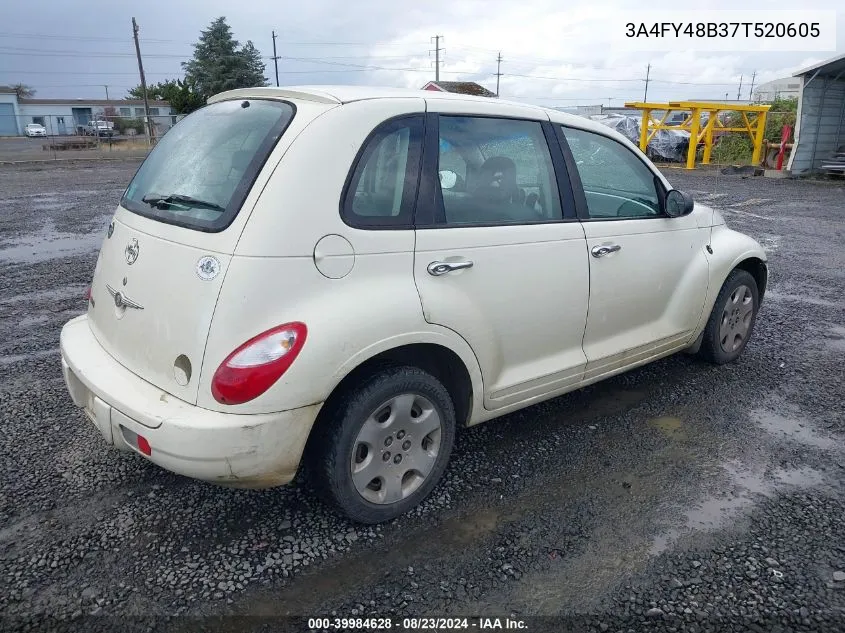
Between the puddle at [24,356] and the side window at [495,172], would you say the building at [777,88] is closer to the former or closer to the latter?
the side window at [495,172]

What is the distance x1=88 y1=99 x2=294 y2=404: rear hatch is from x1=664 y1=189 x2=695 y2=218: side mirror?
2.39 meters

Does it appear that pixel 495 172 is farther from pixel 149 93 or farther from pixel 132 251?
pixel 149 93

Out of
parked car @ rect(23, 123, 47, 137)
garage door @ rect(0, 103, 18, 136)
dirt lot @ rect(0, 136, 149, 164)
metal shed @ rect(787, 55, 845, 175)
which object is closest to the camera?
metal shed @ rect(787, 55, 845, 175)

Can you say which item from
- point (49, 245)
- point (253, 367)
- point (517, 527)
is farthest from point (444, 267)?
point (49, 245)

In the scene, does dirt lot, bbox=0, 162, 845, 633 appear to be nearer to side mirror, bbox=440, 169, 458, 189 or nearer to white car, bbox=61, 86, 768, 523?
white car, bbox=61, 86, 768, 523

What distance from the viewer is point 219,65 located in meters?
49.1

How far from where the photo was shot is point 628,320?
12.3 feet

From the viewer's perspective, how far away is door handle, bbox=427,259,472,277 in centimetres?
280

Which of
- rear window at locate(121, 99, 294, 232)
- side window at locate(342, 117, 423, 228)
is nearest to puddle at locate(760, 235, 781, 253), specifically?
side window at locate(342, 117, 423, 228)

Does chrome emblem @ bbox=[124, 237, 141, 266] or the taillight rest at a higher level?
chrome emblem @ bbox=[124, 237, 141, 266]

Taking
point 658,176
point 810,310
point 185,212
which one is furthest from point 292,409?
point 810,310

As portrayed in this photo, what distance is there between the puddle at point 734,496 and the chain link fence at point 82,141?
42.9ft

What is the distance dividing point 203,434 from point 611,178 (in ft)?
9.11

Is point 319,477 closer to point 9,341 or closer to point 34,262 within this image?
point 9,341
